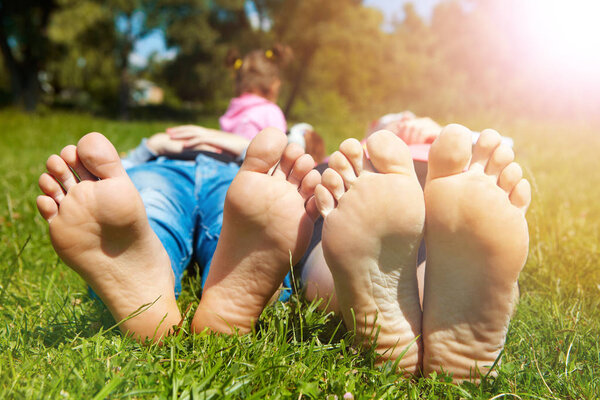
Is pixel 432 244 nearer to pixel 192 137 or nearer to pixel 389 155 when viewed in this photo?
pixel 389 155

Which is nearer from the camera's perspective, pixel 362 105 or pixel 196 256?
pixel 196 256

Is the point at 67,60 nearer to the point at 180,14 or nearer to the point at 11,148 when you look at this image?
the point at 180,14

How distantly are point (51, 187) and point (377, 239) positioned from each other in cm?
69

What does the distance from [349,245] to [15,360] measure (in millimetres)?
694

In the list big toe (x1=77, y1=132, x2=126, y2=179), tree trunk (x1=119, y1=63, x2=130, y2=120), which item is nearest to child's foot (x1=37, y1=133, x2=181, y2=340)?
big toe (x1=77, y1=132, x2=126, y2=179)

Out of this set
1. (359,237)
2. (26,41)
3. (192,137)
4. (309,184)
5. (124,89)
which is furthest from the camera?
(124,89)

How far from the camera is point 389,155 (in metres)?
0.94

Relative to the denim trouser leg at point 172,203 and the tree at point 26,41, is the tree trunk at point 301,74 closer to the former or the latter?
the tree at point 26,41

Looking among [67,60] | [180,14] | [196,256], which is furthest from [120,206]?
[180,14]

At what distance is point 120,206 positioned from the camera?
952 millimetres

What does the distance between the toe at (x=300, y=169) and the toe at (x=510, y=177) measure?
403 mm

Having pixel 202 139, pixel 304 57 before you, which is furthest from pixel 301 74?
pixel 202 139

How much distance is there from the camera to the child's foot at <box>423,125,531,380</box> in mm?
909

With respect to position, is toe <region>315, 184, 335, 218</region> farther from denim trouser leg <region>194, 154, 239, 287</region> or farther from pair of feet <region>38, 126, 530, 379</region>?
denim trouser leg <region>194, 154, 239, 287</region>
